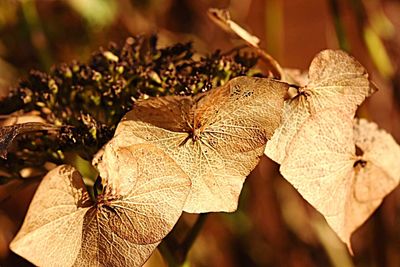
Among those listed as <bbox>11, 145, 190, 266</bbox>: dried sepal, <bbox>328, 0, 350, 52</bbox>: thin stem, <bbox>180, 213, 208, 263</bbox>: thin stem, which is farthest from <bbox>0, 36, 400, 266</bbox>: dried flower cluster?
<bbox>328, 0, 350, 52</bbox>: thin stem

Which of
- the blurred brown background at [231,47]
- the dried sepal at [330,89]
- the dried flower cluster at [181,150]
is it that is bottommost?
the blurred brown background at [231,47]

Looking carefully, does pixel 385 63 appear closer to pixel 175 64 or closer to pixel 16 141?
pixel 175 64

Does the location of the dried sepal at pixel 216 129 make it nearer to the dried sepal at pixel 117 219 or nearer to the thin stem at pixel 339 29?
the dried sepal at pixel 117 219

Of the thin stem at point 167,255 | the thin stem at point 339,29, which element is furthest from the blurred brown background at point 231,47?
the thin stem at point 167,255

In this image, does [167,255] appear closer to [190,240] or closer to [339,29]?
[190,240]

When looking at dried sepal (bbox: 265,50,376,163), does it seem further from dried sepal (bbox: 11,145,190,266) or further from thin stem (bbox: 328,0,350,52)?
thin stem (bbox: 328,0,350,52)

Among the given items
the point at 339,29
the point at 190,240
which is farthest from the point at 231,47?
the point at 190,240

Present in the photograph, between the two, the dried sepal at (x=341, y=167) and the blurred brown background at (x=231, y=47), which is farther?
the blurred brown background at (x=231, y=47)

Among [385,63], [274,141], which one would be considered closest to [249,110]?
[274,141]

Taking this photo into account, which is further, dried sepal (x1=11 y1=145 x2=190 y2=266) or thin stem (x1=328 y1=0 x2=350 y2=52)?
thin stem (x1=328 y1=0 x2=350 y2=52)
